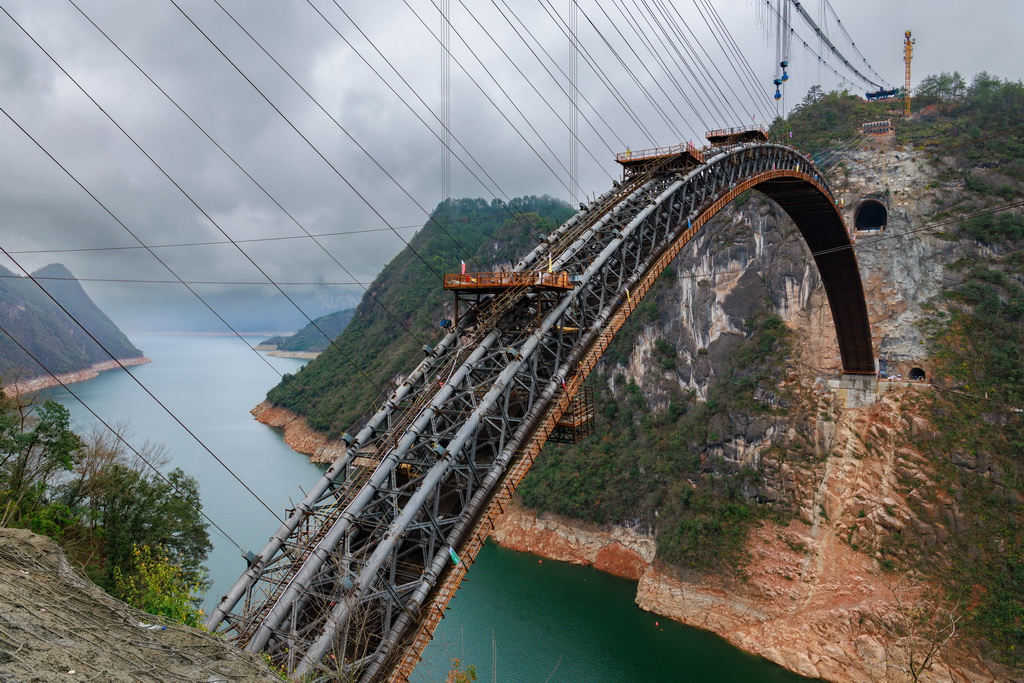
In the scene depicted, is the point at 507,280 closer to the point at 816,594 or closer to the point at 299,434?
the point at 816,594

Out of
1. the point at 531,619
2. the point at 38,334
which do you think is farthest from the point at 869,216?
the point at 38,334

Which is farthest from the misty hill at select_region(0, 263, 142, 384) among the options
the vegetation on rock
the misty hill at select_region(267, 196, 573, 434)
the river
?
the vegetation on rock

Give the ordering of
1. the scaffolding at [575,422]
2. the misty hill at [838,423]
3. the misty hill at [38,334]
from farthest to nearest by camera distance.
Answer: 1. the misty hill at [38,334]
2. the misty hill at [838,423]
3. the scaffolding at [575,422]

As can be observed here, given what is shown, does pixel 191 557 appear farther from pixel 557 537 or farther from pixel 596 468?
pixel 596 468

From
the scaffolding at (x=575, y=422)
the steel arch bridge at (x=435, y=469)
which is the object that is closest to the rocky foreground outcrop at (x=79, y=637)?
the steel arch bridge at (x=435, y=469)

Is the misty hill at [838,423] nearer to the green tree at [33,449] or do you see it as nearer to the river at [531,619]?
the river at [531,619]

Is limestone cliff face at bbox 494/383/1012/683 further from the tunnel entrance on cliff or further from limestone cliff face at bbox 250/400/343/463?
limestone cliff face at bbox 250/400/343/463
